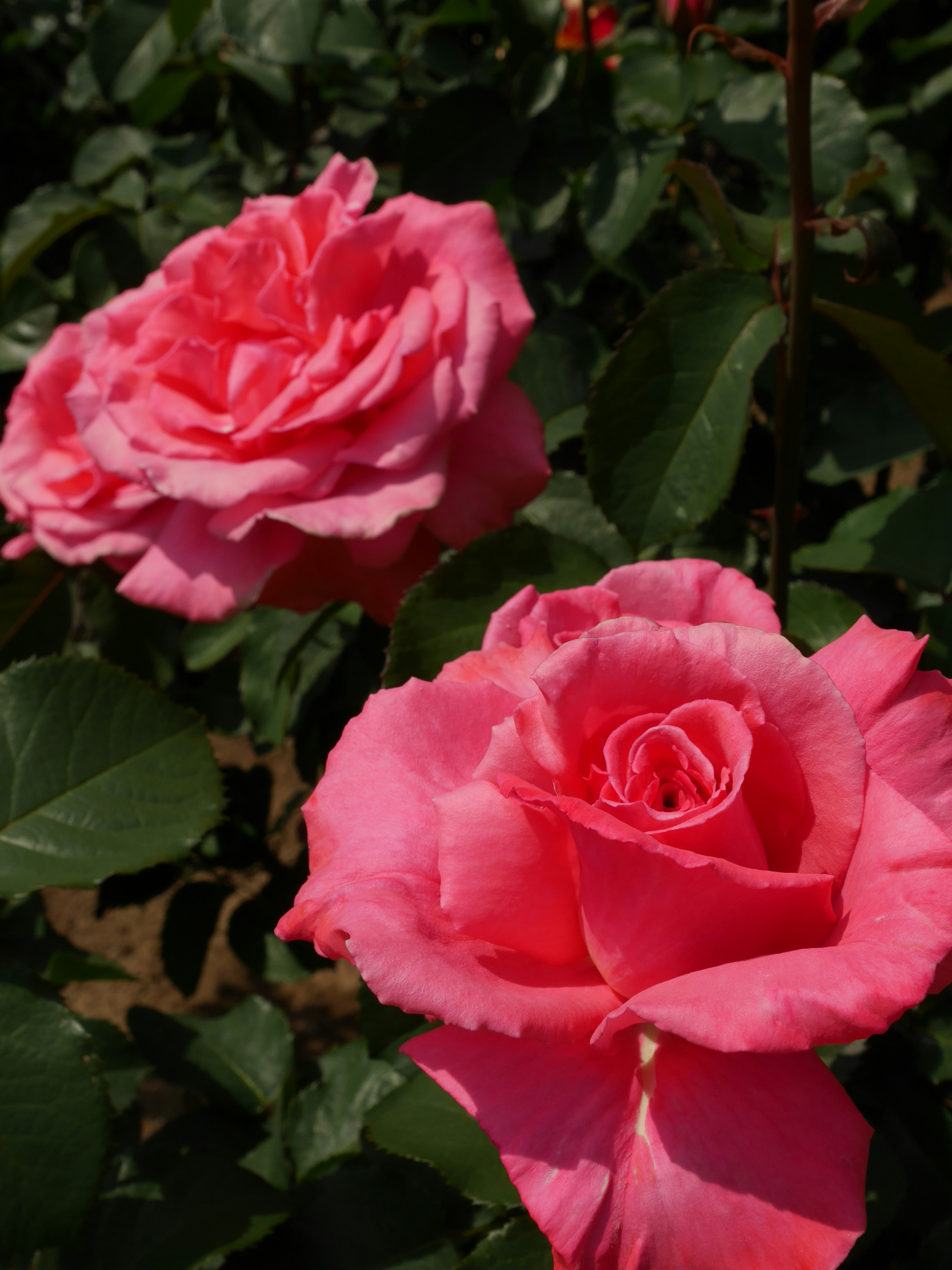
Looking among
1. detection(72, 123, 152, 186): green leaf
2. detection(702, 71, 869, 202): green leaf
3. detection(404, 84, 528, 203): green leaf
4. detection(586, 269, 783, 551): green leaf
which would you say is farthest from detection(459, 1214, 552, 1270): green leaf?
detection(72, 123, 152, 186): green leaf

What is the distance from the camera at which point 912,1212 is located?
882 mm

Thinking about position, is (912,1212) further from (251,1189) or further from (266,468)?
(266,468)

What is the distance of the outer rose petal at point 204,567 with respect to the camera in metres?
0.82

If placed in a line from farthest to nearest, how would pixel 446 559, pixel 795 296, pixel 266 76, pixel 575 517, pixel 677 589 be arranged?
pixel 266 76
pixel 575 517
pixel 446 559
pixel 795 296
pixel 677 589

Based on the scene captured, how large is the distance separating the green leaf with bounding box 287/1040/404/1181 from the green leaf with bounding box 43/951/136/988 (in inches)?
8.7

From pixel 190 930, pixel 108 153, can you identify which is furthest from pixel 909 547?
pixel 108 153

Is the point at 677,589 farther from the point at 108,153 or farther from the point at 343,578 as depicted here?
the point at 108,153

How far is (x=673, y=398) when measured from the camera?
2.43 ft

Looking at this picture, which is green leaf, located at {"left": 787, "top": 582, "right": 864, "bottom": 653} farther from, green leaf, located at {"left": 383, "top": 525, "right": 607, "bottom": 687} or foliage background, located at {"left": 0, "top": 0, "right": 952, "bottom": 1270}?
green leaf, located at {"left": 383, "top": 525, "right": 607, "bottom": 687}

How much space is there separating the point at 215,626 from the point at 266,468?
21.1 inches

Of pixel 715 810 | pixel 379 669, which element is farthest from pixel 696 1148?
pixel 379 669

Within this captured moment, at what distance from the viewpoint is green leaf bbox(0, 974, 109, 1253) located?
618 mm

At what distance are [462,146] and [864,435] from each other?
589mm

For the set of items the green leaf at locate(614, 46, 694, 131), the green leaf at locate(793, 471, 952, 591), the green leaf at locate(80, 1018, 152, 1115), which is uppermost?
the green leaf at locate(614, 46, 694, 131)
